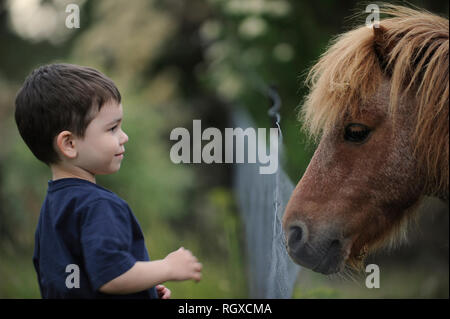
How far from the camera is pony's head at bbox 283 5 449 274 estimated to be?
170cm

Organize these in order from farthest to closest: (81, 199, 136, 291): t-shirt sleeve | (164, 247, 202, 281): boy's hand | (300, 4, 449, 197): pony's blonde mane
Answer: (300, 4, 449, 197): pony's blonde mane < (164, 247, 202, 281): boy's hand < (81, 199, 136, 291): t-shirt sleeve

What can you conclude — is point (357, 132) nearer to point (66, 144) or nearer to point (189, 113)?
point (66, 144)

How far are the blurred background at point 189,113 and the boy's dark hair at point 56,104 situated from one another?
1572 millimetres

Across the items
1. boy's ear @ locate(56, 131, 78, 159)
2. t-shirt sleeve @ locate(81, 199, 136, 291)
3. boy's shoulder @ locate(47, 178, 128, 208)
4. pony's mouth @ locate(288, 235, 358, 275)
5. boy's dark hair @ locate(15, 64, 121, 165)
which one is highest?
boy's dark hair @ locate(15, 64, 121, 165)

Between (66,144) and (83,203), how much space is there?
22 centimetres

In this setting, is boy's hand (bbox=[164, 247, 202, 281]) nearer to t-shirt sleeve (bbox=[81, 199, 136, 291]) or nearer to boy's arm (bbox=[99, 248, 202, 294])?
boy's arm (bbox=[99, 248, 202, 294])

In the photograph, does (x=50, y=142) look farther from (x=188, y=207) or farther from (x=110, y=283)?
(x=188, y=207)

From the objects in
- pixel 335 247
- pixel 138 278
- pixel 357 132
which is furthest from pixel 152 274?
pixel 357 132

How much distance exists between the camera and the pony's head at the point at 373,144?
5.56 ft

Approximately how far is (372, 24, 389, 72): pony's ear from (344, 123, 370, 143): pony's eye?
9.5 inches

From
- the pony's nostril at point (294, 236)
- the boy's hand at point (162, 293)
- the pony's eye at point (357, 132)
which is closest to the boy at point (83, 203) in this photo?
the boy's hand at point (162, 293)

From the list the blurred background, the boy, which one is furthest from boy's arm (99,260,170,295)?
the blurred background
